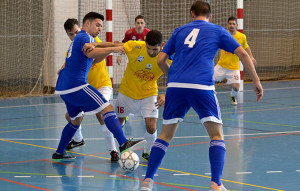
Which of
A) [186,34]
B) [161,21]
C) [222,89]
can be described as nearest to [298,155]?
[186,34]

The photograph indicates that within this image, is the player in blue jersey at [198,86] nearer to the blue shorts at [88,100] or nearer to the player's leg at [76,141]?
the blue shorts at [88,100]

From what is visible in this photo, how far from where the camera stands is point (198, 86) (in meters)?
5.04

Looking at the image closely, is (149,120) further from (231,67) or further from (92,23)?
(231,67)

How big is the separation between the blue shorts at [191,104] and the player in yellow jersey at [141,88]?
Answer: 5.18ft

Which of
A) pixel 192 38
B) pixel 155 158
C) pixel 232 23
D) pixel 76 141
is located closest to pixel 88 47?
pixel 192 38

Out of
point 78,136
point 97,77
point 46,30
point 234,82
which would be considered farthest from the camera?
point 46,30

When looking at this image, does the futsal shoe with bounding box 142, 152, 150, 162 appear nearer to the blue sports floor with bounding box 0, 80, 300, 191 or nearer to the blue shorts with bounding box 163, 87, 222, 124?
the blue sports floor with bounding box 0, 80, 300, 191

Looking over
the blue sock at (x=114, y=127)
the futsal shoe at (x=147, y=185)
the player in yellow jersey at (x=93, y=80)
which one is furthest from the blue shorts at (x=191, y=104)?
the player in yellow jersey at (x=93, y=80)

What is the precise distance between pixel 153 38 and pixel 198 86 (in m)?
1.37

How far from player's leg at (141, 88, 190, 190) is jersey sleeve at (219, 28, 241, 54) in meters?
0.59

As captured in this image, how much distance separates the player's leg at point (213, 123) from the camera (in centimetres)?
499

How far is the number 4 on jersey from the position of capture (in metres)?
5.11

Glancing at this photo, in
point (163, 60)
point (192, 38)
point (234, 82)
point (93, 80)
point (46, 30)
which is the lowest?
point (234, 82)

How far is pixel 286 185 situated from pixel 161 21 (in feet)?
41.0
